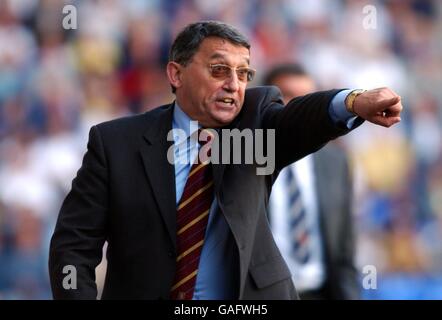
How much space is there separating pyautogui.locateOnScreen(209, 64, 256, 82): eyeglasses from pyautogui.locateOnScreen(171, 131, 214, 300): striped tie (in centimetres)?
47

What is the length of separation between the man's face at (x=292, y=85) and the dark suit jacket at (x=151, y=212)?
2.10 meters

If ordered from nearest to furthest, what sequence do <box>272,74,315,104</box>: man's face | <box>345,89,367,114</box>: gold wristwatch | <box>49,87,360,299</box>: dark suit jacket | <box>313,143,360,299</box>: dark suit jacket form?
1. <box>345,89,367,114</box>: gold wristwatch
2. <box>49,87,360,299</box>: dark suit jacket
3. <box>313,143,360,299</box>: dark suit jacket
4. <box>272,74,315,104</box>: man's face

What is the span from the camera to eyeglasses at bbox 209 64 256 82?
4.08 meters

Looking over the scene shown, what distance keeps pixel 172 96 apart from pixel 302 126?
4.93m

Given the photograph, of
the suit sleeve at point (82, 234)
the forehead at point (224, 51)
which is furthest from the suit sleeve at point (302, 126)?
the suit sleeve at point (82, 234)

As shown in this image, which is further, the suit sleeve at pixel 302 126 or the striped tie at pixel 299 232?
the striped tie at pixel 299 232

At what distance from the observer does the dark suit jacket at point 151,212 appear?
152 inches

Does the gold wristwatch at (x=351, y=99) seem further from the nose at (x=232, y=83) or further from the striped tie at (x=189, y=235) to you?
the striped tie at (x=189, y=235)

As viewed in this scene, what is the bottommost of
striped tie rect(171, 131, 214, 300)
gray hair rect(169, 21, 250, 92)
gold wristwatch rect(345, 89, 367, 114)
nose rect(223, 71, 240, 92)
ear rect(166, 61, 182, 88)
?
striped tie rect(171, 131, 214, 300)

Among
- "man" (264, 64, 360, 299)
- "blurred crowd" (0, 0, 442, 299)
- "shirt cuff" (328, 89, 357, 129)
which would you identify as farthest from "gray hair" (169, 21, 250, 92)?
"blurred crowd" (0, 0, 442, 299)

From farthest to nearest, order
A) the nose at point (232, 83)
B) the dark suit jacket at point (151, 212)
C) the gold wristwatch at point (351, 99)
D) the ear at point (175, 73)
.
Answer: the ear at point (175, 73)
the nose at point (232, 83)
the dark suit jacket at point (151, 212)
the gold wristwatch at point (351, 99)

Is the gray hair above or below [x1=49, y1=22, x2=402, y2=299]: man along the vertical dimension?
above

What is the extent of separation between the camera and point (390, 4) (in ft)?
31.0

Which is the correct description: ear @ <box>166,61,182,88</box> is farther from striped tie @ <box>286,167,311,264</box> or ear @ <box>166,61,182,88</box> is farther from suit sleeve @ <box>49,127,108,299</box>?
striped tie @ <box>286,167,311,264</box>
